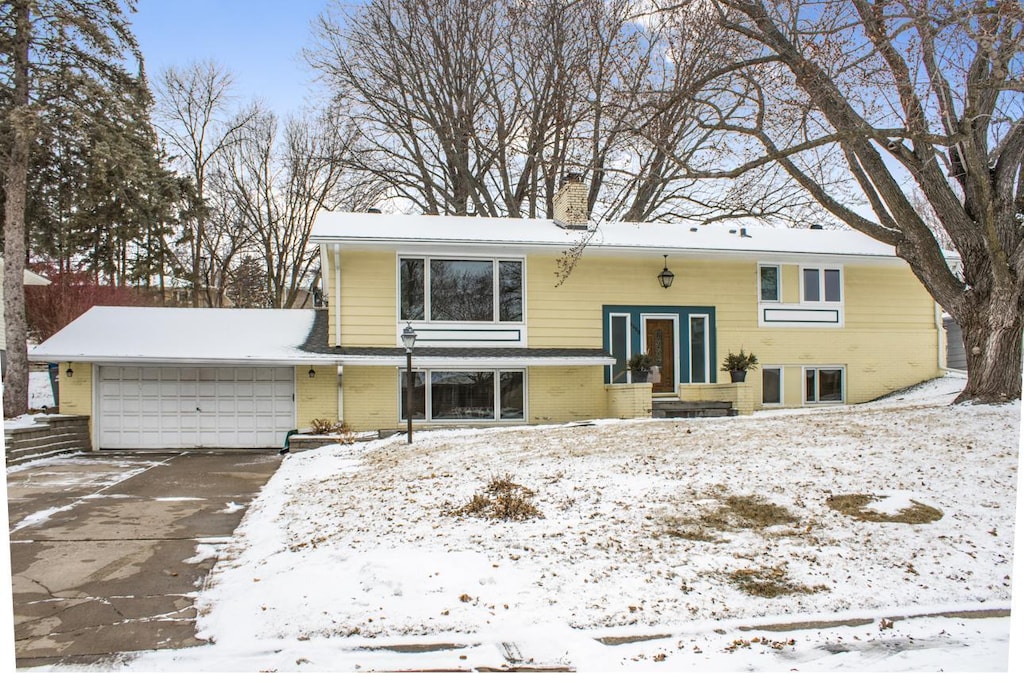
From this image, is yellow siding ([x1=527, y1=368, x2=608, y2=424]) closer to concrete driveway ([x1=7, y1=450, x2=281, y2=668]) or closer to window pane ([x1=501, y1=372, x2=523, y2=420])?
window pane ([x1=501, y1=372, x2=523, y2=420])

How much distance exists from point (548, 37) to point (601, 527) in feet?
25.2

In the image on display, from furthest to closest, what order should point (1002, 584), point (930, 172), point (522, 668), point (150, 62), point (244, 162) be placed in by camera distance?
point (930, 172) < point (244, 162) < point (150, 62) < point (1002, 584) < point (522, 668)

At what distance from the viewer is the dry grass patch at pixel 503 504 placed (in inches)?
201

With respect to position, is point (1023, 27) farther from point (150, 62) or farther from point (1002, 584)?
point (150, 62)

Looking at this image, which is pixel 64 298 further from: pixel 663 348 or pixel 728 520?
pixel 663 348

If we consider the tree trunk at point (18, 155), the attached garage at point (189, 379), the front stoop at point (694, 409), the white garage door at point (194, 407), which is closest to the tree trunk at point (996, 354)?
the front stoop at point (694, 409)

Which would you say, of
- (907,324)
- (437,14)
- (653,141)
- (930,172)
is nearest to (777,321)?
(907,324)

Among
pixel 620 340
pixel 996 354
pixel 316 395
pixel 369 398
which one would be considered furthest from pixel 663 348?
pixel 316 395

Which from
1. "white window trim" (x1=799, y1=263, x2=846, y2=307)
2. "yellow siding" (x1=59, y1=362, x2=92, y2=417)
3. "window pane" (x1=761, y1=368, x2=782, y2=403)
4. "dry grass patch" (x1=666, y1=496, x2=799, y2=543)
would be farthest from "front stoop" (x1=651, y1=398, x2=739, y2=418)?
"yellow siding" (x1=59, y1=362, x2=92, y2=417)

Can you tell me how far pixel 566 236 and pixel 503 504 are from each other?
291 inches

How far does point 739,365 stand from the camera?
→ 11.7 m

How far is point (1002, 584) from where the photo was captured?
13.2 ft

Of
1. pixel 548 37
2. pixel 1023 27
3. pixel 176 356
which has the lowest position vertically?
pixel 176 356

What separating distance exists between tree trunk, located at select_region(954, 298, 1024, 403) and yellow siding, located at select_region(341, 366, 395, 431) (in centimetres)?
787
